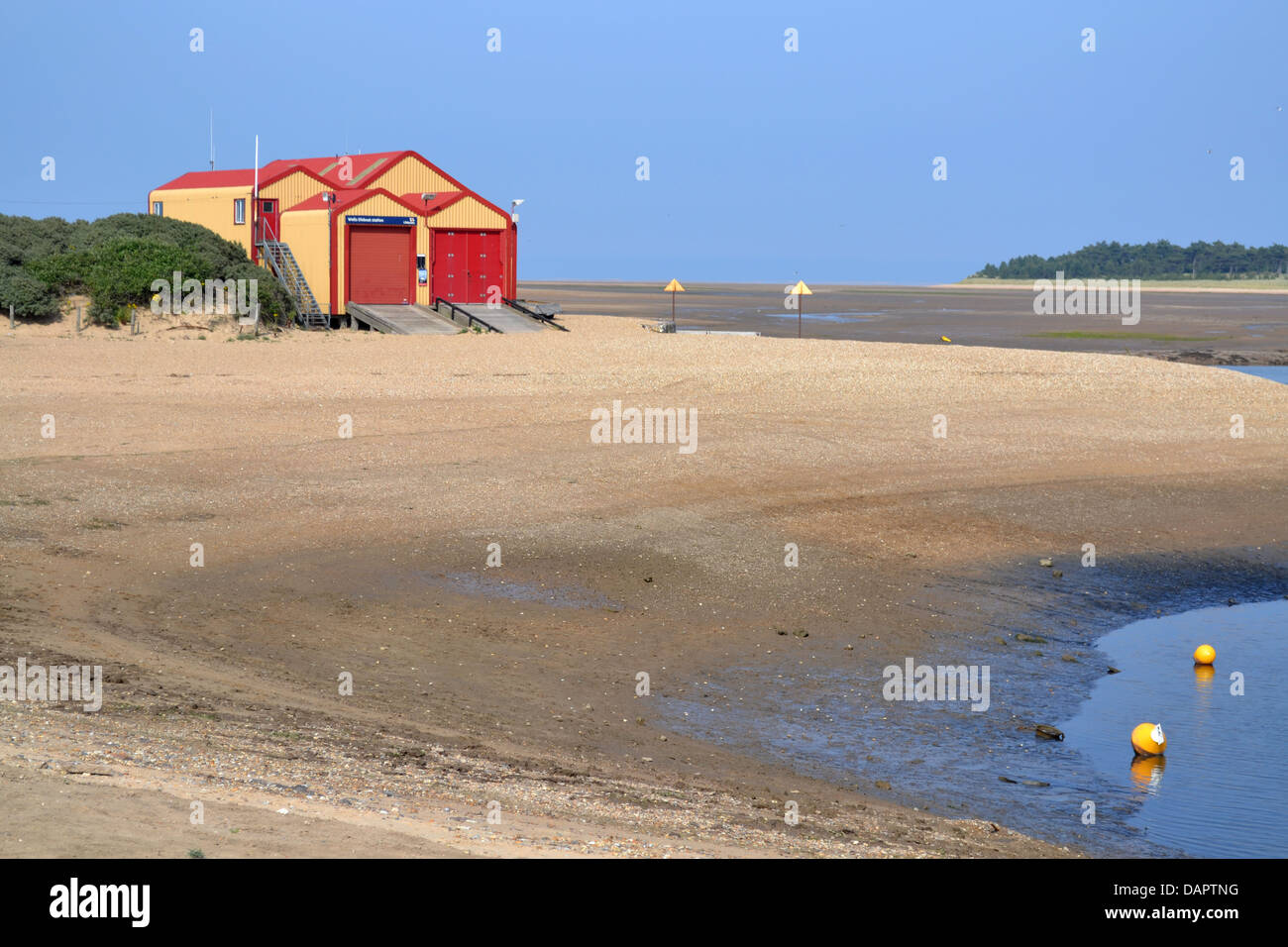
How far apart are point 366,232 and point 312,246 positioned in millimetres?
1638

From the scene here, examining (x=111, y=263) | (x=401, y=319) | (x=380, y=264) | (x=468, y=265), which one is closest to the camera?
Result: (x=111, y=263)

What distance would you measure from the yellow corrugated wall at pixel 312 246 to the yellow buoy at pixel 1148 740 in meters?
33.5

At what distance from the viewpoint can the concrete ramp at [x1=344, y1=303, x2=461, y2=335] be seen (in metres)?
38.4

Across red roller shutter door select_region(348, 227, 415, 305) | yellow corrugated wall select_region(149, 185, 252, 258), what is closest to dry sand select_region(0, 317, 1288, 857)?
red roller shutter door select_region(348, 227, 415, 305)

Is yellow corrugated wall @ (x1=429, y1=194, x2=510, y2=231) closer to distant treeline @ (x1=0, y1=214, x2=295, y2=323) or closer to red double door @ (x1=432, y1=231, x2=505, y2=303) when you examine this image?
red double door @ (x1=432, y1=231, x2=505, y2=303)

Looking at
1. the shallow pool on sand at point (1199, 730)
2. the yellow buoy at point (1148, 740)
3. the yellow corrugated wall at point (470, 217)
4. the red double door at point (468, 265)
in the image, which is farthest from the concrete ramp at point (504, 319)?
the yellow buoy at point (1148, 740)

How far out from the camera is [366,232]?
40.7 metres

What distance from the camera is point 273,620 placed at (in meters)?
11.6

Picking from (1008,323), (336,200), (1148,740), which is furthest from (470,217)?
(1148,740)

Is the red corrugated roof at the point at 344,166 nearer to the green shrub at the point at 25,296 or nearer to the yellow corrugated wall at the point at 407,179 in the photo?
the yellow corrugated wall at the point at 407,179

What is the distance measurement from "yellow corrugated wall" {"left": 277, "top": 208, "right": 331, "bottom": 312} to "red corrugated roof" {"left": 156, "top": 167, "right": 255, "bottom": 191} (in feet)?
7.96

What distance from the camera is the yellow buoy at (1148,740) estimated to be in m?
9.62

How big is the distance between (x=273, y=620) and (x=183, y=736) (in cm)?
359

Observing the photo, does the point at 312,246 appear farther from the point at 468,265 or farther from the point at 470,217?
the point at 470,217
